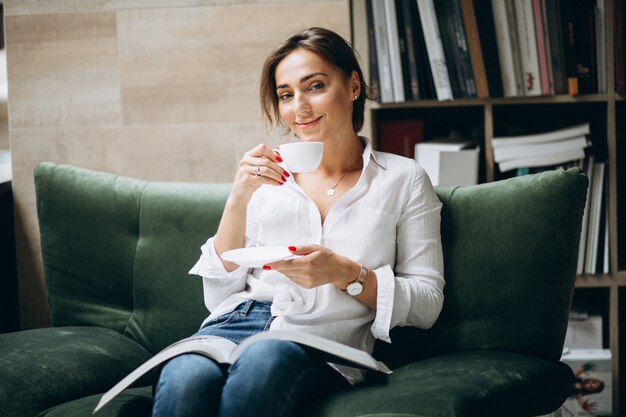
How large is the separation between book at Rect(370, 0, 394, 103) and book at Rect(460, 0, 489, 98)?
23 cm

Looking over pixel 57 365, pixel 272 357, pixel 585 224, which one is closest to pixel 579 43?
pixel 585 224

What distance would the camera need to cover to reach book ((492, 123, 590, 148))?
7.45 ft

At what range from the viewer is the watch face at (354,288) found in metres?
1.55

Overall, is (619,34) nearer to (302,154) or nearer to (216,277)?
(302,154)

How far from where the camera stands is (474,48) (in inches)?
87.4

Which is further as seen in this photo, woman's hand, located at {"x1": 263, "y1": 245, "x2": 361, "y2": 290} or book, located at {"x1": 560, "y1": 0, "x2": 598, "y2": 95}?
book, located at {"x1": 560, "y1": 0, "x2": 598, "y2": 95}

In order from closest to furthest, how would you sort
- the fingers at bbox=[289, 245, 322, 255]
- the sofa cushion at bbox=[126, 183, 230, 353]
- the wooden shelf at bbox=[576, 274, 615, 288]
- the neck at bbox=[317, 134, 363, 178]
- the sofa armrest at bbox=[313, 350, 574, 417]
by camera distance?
the sofa armrest at bbox=[313, 350, 574, 417] < the fingers at bbox=[289, 245, 322, 255] < the neck at bbox=[317, 134, 363, 178] < the sofa cushion at bbox=[126, 183, 230, 353] < the wooden shelf at bbox=[576, 274, 615, 288]

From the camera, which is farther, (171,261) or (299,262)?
(171,261)

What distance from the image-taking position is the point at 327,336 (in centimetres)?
162

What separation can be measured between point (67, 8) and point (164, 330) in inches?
40.6

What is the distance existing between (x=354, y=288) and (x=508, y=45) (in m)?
1.05

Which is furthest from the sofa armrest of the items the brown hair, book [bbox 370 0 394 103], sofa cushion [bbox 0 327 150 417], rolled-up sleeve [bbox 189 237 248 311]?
book [bbox 370 0 394 103]

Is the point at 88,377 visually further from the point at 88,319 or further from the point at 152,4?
the point at 152,4

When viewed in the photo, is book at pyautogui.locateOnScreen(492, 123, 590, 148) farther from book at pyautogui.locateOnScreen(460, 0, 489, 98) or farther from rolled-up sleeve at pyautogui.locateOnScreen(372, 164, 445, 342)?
rolled-up sleeve at pyautogui.locateOnScreen(372, 164, 445, 342)
